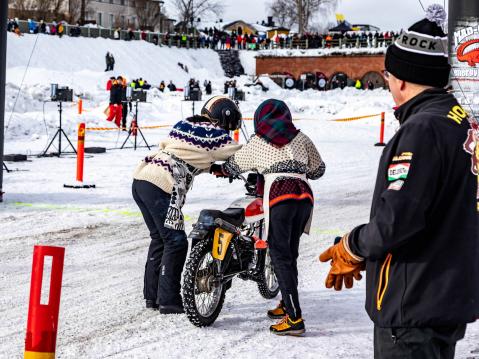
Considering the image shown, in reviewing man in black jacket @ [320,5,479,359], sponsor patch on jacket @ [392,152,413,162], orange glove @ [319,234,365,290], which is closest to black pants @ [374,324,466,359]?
man in black jacket @ [320,5,479,359]

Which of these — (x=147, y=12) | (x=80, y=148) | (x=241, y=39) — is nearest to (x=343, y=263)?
(x=80, y=148)

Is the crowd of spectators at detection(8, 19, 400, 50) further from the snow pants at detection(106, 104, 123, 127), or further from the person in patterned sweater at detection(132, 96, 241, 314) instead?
the person in patterned sweater at detection(132, 96, 241, 314)

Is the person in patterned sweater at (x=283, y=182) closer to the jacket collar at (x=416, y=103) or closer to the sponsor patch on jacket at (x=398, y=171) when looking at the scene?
the jacket collar at (x=416, y=103)

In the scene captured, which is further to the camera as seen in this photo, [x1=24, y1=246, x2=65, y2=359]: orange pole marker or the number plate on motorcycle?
the number plate on motorcycle

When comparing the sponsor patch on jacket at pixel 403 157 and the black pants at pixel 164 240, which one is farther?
the black pants at pixel 164 240

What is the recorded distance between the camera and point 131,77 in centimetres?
5494

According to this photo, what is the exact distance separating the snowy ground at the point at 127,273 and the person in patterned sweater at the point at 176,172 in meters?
0.35

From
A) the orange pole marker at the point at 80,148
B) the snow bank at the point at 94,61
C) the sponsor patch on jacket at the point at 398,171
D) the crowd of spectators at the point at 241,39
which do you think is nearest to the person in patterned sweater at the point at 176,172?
the sponsor patch on jacket at the point at 398,171

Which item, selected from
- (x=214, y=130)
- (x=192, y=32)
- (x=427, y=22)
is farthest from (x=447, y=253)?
(x=192, y=32)

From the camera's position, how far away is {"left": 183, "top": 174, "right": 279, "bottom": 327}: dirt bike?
6.09 meters

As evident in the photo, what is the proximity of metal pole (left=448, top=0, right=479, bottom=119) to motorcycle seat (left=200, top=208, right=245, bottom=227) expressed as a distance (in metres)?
1.87

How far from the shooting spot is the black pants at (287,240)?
19.9 ft

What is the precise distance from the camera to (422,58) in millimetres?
3158

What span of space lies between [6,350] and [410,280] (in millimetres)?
3570
